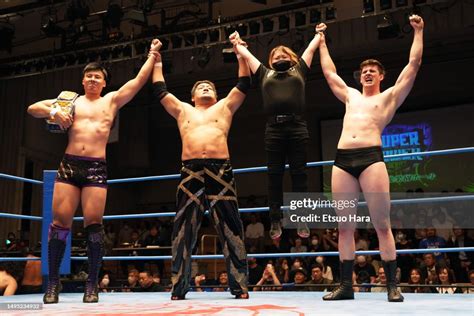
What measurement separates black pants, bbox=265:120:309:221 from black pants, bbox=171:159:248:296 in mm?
293

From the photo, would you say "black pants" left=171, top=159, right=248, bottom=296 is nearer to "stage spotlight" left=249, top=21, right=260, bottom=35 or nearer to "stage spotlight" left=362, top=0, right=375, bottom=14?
"stage spotlight" left=362, top=0, right=375, bottom=14

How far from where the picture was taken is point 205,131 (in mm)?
3643

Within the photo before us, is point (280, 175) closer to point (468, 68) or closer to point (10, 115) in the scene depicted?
point (468, 68)

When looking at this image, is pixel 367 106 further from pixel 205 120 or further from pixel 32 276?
pixel 32 276

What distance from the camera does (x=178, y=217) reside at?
140 inches

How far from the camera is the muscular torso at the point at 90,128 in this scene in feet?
11.4

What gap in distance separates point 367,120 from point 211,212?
1.19 metres

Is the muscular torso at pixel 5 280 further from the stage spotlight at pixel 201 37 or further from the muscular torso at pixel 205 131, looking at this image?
the stage spotlight at pixel 201 37

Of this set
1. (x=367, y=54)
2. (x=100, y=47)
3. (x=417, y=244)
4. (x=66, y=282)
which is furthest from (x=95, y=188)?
(x=367, y=54)

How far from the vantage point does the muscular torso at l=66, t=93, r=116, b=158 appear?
3488mm

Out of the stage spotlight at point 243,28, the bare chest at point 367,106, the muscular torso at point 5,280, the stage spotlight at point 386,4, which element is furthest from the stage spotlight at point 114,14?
the bare chest at point 367,106

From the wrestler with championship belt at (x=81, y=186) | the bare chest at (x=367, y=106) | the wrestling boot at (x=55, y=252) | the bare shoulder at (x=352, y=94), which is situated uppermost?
the bare shoulder at (x=352, y=94)

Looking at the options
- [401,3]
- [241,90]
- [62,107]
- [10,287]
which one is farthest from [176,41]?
[62,107]

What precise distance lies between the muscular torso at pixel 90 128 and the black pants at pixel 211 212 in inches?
24.6
